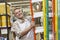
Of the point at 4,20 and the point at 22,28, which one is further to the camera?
the point at 4,20

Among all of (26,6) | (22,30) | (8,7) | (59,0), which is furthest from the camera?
(8,7)

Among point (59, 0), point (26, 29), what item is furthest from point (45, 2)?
point (26, 29)

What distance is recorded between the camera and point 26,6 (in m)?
2.48

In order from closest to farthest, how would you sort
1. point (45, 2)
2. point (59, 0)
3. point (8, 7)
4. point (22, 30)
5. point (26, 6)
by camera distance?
point (59, 0) < point (45, 2) < point (22, 30) < point (26, 6) < point (8, 7)

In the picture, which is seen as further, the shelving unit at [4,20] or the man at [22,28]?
the shelving unit at [4,20]

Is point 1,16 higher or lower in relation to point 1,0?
lower

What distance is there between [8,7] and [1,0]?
0.51 feet

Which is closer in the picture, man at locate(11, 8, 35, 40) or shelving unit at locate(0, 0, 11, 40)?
man at locate(11, 8, 35, 40)

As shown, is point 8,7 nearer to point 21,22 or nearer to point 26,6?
point 26,6

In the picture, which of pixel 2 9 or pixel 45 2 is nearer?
pixel 45 2

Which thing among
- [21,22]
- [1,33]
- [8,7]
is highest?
[8,7]

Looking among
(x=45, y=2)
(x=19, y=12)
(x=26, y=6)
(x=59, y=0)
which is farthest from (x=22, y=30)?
(x=59, y=0)

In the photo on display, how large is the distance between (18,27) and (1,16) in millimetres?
722

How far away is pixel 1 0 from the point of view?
8.86ft
